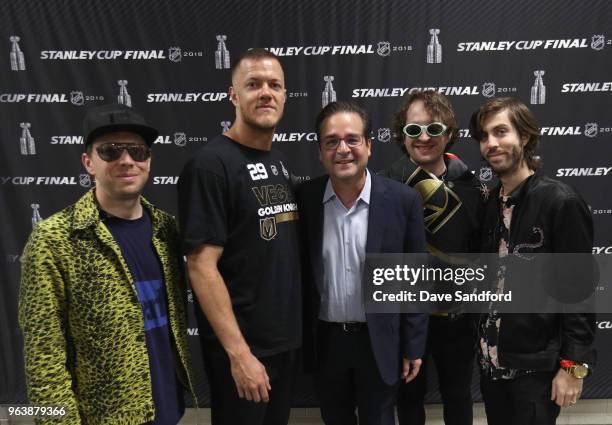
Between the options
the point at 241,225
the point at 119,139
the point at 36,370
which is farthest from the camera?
the point at 241,225

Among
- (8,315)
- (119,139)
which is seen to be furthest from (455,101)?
(8,315)

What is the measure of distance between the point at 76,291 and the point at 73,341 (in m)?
0.17

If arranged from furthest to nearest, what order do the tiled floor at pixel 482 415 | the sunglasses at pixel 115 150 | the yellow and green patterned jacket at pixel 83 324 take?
the tiled floor at pixel 482 415 < the sunglasses at pixel 115 150 < the yellow and green patterned jacket at pixel 83 324

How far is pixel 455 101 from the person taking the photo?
8.30ft

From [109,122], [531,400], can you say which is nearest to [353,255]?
[531,400]

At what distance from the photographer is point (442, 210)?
1785mm

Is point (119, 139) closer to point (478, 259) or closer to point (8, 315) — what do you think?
point (478, 259)

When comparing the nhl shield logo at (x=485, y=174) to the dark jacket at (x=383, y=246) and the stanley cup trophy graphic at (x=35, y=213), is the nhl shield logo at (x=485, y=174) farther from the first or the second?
the stanley cup trophy graphic at (x=35, y=213)

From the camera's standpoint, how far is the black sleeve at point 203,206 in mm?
1362

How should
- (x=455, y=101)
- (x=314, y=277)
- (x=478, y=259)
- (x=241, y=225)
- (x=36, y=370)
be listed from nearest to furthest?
(x=36, y=370) → (x=241, y=225) → (x=314, y=277) → (x=478, y=259) → (x=455, y=101)

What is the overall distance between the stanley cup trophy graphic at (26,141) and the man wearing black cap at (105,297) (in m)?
1.64

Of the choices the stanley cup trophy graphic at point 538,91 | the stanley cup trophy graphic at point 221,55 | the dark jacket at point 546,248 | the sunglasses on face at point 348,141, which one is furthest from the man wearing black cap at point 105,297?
the stanley cup trophy graphic at point 538,91

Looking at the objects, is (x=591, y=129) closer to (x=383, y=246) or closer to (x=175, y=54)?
(x=383, y=246)

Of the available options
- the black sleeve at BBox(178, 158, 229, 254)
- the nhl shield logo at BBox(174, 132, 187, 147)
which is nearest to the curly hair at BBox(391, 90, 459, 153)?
the black sleeve at BBox(178, 158, 229, 254)
